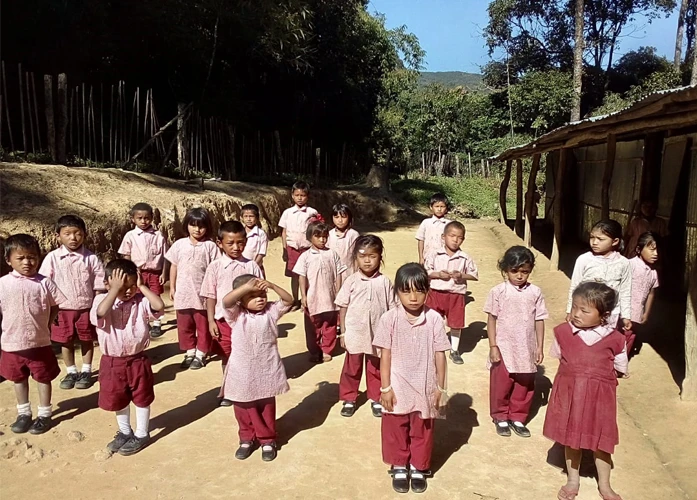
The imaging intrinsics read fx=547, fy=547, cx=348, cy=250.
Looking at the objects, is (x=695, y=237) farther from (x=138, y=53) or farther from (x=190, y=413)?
(x=138, y=53)

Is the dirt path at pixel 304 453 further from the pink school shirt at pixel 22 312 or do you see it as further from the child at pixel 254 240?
the child at pixel 254 240

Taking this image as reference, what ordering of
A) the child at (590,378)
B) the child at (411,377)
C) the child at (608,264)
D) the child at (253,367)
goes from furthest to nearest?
the child at (608,264) < the child at (253,367) < the child at (411,377) < the child at (590,378)

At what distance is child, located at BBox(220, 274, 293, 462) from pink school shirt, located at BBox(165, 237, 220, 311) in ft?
5.01

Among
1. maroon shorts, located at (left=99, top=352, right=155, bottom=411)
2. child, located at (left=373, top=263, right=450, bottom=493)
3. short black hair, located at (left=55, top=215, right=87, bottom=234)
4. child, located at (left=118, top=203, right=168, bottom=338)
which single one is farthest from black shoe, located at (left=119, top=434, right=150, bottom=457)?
child, located at (left=118, top=203, right=168, bottom=338)

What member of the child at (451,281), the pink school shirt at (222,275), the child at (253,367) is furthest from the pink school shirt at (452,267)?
the child at (253,367)

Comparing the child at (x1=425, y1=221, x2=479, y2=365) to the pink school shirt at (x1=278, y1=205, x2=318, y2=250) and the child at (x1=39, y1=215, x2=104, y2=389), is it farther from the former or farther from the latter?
the child at (x1=39, y1=215, x2=104, y2=389)

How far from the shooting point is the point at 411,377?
116 inches

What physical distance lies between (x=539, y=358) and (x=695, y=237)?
386 cm

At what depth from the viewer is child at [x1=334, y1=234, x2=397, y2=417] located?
382cm

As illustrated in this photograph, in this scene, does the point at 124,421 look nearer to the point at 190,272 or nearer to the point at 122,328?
the point at 122,328

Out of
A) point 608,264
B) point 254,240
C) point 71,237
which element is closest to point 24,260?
point 71,237

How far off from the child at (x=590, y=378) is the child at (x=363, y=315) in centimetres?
128

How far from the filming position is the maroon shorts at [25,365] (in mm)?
3518

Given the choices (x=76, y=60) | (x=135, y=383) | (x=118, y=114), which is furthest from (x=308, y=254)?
(x=76, y=60)
